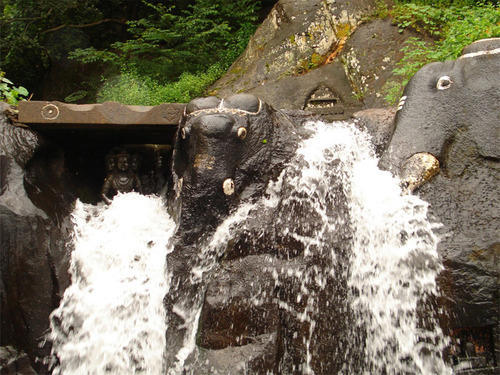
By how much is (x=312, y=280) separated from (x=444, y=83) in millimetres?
2140

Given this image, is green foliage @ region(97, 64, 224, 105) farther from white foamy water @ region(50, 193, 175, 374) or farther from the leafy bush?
white foamy water @ region(50, 193, 175, 374)

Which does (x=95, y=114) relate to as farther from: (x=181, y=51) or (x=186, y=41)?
(x=186, y=41)

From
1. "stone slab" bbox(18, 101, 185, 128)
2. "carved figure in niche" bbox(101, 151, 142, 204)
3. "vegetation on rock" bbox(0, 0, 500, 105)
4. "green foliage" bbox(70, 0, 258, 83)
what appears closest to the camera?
"stone slab" bbox(18, 101, 185, 128)

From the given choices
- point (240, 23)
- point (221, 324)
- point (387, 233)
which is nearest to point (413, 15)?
point (240, 23)

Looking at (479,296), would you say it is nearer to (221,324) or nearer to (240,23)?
(221,324)

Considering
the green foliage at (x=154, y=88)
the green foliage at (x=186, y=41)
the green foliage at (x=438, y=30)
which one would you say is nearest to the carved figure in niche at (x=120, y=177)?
the green foliage at (x=154, y=88)

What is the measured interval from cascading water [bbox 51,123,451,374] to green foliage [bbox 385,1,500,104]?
1.85 metres

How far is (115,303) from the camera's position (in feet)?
11.6

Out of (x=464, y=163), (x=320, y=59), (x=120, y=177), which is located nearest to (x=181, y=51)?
(x=320, y=59)

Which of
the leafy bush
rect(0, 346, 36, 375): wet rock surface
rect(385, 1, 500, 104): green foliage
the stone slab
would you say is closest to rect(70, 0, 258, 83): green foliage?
the leafy bush

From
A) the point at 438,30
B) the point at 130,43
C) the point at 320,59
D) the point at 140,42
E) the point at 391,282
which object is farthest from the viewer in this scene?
the point at 140,42

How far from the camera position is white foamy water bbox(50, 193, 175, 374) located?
3.34 meters

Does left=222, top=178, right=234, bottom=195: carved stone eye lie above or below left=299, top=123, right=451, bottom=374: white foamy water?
above

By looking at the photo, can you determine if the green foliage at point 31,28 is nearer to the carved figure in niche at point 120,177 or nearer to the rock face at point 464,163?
the carved figure in niche at point 120,177
